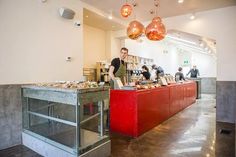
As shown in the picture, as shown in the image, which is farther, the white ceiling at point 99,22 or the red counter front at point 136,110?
the white ceiling at point 99,22

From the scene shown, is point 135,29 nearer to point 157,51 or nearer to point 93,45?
point 93,45

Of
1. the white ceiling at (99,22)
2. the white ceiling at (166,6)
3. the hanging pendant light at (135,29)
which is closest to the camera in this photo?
the hanging pendant light at (135,29)

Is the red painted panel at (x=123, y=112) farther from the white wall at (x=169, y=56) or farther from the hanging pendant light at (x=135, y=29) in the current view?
the white wall at (x=169, y=56)

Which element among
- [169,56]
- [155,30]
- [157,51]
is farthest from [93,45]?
[169,56]

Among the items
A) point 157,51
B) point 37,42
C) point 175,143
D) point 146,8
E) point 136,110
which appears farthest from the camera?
point 157,51

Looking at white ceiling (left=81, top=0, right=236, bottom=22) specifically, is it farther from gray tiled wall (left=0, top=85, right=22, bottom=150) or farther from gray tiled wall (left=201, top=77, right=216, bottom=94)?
gray tiled wall (left=201, top=77, right=216, bottom=94)

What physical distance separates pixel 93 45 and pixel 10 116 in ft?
15.0

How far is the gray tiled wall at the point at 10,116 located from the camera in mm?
3230

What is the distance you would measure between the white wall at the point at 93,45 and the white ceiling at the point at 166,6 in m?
1.55

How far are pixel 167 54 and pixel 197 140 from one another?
457 inches

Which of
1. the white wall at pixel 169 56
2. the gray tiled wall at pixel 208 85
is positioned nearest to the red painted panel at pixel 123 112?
the white wall at pixel 169 56

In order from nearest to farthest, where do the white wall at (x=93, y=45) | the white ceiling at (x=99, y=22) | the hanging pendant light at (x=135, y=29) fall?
the hanging pendant light at (x=135, y=29), the white ceiling at (x=99, y=22), the white wall at (x=93, y=45)

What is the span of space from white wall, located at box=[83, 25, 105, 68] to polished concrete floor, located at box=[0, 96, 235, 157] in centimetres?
391

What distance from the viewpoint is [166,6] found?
529 centimetres
